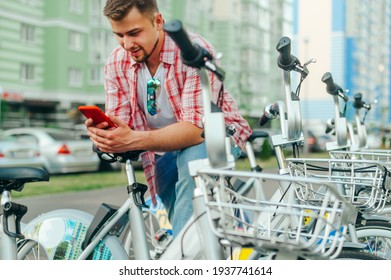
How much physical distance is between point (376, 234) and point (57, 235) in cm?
121

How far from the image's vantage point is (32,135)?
11344 mm

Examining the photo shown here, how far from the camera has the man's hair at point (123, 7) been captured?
6.52 ft

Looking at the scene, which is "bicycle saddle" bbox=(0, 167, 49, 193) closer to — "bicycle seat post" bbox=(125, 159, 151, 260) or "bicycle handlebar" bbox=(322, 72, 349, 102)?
"bicycle seat post" bbox=(125, 159, 151, 260)

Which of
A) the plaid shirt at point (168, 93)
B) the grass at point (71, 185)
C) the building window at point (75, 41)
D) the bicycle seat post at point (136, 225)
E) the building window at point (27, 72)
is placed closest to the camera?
the plaid shirt at point (168, 93)

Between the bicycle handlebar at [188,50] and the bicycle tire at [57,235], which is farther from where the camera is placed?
the bicycle tire at [57,235]

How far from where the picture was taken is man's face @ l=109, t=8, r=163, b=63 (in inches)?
79.2

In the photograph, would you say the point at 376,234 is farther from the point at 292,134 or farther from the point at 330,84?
the point at 330,84

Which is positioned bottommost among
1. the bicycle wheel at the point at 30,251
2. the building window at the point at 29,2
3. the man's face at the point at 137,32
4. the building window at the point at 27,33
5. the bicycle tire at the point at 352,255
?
the bicycle wheel at the point at 30,251

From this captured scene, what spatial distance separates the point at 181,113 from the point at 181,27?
0.74 m

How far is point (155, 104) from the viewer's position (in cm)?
225

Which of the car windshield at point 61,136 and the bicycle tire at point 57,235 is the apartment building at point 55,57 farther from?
the bicycle tire at point 57,235

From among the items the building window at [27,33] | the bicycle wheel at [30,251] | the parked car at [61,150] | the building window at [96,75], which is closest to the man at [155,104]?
the bicycle wheel at [30,251]

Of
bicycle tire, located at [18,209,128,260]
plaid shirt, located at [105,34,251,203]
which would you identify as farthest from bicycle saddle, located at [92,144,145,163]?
bicycle tire, located at [18,209,128,260]

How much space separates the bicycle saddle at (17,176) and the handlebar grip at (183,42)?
2.71 feet
